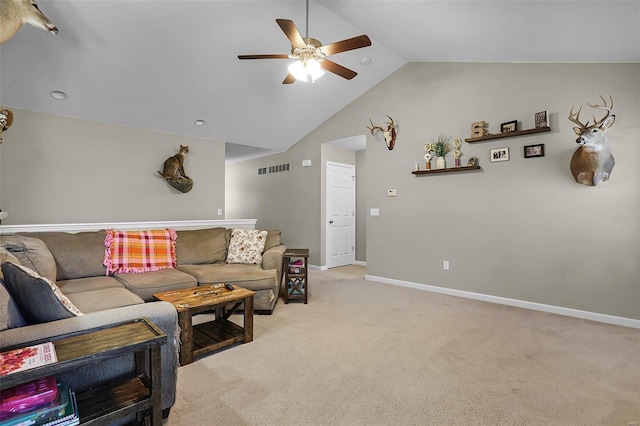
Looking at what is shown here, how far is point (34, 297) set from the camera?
57.6 inches

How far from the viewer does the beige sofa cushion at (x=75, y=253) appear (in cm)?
314

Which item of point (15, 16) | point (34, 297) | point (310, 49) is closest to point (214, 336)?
point (34, 297)

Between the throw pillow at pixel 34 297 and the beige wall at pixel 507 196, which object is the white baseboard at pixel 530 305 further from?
the throw pillow at pixel 34 297

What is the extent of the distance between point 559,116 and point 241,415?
13.5 feet

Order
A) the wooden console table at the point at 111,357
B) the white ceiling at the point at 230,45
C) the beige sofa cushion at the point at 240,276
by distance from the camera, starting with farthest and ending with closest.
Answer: the beige sofa cushion at the point at 240,276 → the white ceiling at the point at 230,45 → the wooden console table at the point at 111,357

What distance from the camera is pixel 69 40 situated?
10.1 feet

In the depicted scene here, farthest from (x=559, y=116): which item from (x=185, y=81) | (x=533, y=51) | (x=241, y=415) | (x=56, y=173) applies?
(x=56, y=173)

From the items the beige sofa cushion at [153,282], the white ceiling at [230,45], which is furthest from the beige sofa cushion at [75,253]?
the white ceiling at [230,45]

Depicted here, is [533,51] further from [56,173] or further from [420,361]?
[56,173]

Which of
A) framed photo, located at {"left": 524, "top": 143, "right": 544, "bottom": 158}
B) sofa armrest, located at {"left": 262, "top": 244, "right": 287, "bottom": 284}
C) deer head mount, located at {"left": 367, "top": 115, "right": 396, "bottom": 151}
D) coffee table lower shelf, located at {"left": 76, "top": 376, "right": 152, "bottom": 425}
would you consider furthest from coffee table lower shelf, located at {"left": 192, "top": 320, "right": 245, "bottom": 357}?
framed photo, located at {"left": 524, "top": 143, "right": 544, "bottom": 158}

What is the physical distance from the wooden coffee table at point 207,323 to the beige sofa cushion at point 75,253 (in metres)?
1.13

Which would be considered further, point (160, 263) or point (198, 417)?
point (160, 263)

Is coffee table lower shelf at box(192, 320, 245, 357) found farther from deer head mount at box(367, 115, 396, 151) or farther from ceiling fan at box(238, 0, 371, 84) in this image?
deer head mount at box(367, 115, 396, 151)

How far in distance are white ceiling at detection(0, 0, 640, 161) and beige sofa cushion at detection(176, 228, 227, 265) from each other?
71.1 inches
